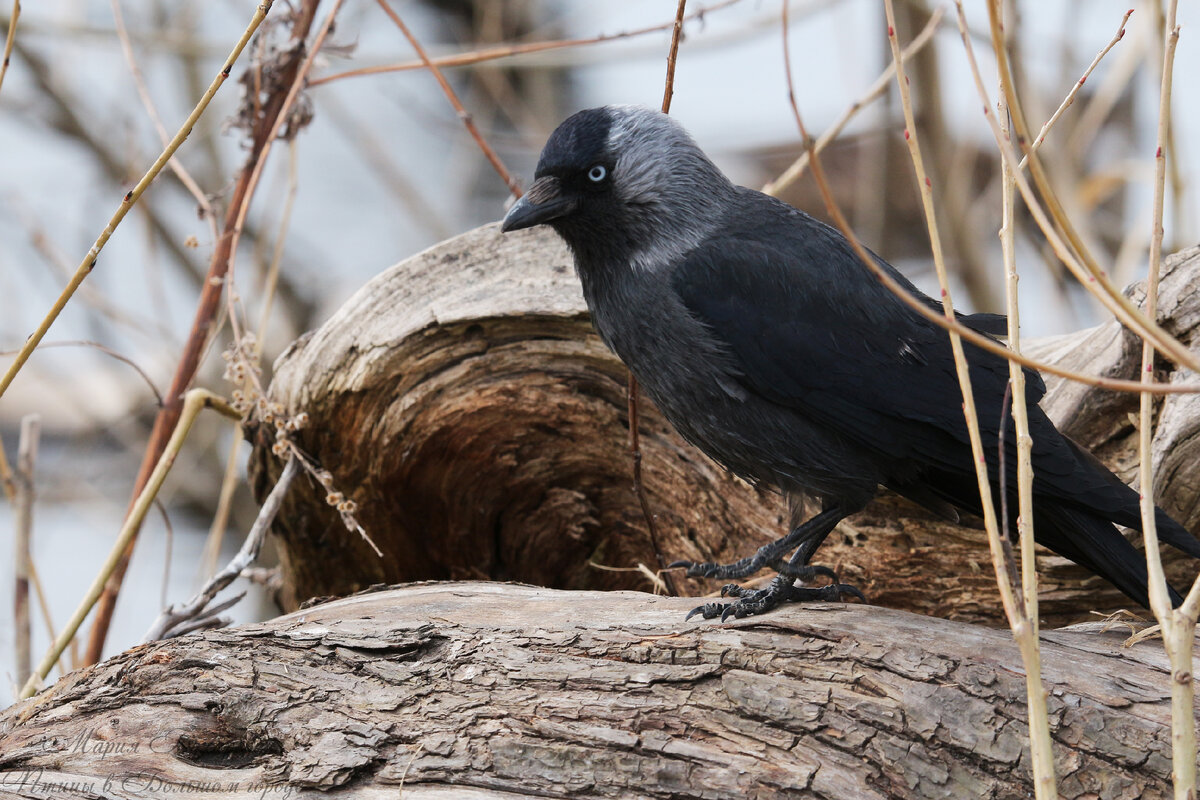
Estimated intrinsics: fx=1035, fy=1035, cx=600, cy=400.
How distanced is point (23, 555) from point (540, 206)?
172 cm

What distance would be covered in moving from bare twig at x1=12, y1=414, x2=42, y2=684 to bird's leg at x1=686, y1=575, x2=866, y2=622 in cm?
185

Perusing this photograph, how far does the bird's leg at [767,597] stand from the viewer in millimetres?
2469

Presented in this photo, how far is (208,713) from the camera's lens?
7.18 feet

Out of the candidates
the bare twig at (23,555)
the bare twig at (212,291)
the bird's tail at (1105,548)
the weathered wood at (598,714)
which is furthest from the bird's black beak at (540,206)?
the bare twig at (23,555)

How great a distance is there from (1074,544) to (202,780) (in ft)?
6.74

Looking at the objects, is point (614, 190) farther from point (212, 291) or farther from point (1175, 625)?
point (1175, 625)

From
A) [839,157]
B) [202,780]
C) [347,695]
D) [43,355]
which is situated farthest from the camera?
[839,157]

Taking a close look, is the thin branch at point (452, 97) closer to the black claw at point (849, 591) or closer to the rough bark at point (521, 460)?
the rough bark at point (521, 460)

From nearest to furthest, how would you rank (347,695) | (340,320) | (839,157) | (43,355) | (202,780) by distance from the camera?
(202,780)
(347,695)
(340,320)
(43,355)
(839,157)

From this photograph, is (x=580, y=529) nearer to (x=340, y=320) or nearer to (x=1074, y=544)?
(x=340, y=320)

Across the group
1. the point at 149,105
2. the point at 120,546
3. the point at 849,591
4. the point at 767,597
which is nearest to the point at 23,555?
the point at 120,546

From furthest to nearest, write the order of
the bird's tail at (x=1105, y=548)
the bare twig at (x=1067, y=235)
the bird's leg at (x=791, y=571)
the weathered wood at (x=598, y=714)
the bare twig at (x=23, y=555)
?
the bare twig at (x=23, y=555)
the bird's leg at (x=791, y=571)
the bird's tail at (x=1105, y=548)
the weathered wood at (x=598, y=714)
the bare twig at (x=1067, y=235)

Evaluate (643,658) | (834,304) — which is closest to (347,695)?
(643,658)

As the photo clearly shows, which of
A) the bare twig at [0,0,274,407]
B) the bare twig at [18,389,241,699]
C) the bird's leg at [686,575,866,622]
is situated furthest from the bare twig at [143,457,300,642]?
the bird's leg at [686,575,866,622]
